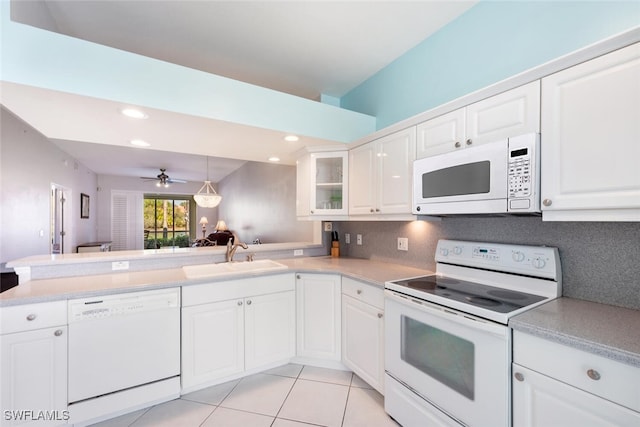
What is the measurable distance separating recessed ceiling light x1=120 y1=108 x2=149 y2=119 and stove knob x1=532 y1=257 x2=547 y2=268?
8.64 feet

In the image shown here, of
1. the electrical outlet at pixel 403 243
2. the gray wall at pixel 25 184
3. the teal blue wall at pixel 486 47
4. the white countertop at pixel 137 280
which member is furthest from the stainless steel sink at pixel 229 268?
the gray wall at pixel 25 184

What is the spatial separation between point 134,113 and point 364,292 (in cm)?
210

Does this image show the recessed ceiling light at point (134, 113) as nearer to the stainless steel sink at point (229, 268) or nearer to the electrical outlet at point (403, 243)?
the stainless steel sink at point (229, 268)

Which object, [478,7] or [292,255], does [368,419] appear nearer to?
[292,255]

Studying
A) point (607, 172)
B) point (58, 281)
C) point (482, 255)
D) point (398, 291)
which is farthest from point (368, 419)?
point (58, 281)

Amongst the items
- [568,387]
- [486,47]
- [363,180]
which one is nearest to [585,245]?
[568,387]

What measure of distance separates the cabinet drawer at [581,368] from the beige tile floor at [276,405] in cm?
104

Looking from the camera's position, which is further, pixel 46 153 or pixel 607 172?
pixel 46 153

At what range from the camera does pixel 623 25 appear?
1241mm

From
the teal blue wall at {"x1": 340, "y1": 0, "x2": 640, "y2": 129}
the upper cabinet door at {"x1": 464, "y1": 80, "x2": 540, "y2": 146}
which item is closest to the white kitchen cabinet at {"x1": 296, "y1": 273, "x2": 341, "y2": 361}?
the upper cabinet door at {"x1": 464, "y1": 80, "x2": 540, "y2": 146}

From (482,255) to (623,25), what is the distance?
1.30m

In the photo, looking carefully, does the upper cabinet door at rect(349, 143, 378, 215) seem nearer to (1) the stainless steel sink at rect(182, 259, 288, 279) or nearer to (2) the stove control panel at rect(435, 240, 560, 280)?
(2) the stove control panel at rect(435, 240, 560, 280)

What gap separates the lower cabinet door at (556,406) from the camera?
0.86 m

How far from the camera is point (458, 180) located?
5.21 feet
